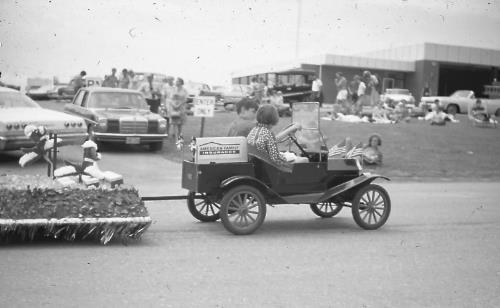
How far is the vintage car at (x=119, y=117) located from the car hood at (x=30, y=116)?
169 cm

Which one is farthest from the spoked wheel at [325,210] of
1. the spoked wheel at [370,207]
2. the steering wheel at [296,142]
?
the steering wheel at [296,142]

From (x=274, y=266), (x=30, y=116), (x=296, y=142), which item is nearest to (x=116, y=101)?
(x=30, y=116)

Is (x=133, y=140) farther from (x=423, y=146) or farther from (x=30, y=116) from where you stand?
(x=423, y=146)

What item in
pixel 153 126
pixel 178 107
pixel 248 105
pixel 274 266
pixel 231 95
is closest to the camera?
pixel 274 266

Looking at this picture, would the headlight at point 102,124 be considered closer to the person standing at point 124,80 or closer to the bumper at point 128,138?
the bumper at point 128,138

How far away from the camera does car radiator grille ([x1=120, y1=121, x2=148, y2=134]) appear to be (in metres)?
16.3

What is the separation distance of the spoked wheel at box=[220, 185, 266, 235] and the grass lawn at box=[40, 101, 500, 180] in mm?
7944

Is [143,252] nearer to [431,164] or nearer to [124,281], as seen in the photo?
[124,281]

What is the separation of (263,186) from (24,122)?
290 inches

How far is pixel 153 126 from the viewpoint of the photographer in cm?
1677

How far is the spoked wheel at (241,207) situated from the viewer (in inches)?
299

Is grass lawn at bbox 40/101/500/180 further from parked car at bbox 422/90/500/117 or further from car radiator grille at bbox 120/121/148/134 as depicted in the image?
parked car at bbox 422/90/500/117

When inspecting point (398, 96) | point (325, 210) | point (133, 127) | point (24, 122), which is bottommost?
point (325, 210)

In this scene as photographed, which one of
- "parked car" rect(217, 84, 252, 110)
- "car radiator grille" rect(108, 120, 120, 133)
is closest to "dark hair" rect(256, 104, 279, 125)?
"car radiator grille" rect(108, 120, 120, 133)
